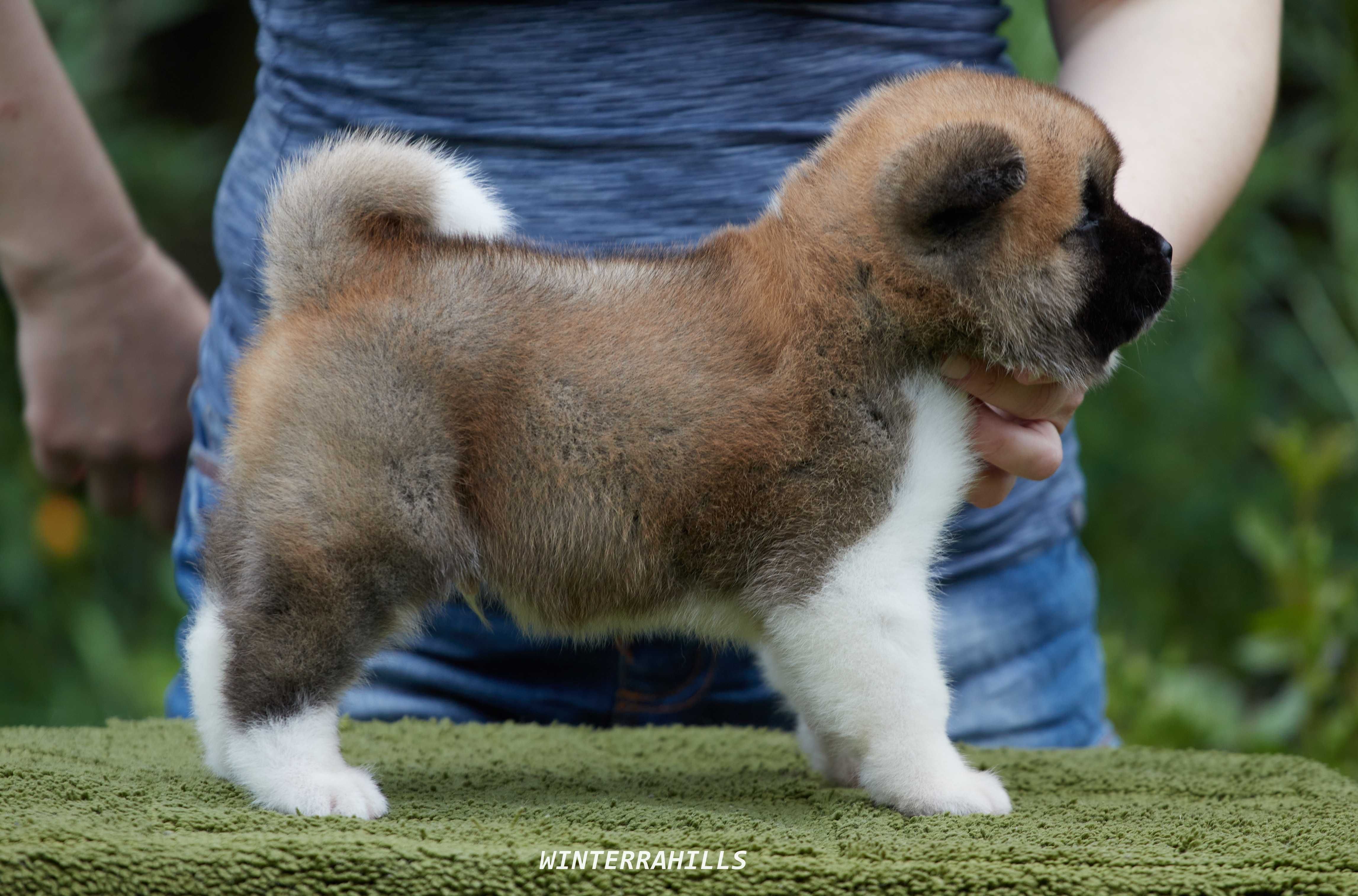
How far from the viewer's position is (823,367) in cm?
188

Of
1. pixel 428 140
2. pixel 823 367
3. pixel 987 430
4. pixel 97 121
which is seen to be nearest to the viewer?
pixel 823 367

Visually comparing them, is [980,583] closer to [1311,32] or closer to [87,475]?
[87,475]

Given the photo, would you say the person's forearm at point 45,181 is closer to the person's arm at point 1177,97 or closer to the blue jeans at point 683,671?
the blue jeans at point 683,671

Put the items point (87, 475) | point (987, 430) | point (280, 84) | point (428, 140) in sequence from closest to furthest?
point (987, 430), point (428, 140), point (280, 84), point (87, 475)

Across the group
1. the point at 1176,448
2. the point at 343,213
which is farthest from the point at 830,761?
the point at 1176,448

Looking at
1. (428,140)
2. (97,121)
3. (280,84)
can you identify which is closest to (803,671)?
(428,140)

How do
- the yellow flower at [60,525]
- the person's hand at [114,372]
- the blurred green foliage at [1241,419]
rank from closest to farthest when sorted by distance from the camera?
1. the person's hand at [114,372]
2. the blurred green foliage at [1241,419]
3. the yellow flower at [60,525]

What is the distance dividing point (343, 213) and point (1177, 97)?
1.58 metres

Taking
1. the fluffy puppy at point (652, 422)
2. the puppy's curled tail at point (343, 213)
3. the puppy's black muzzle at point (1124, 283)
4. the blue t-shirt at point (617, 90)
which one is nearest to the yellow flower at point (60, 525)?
the blue t-shirt at point (617, 90)

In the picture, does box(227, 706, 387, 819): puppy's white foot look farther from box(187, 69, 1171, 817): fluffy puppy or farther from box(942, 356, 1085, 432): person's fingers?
box(942, 356, 1085, 432): person's fingers

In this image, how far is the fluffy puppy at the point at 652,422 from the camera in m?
1.79

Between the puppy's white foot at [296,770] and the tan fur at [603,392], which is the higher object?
the tan fur at [603,392]

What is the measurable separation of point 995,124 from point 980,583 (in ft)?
3.47

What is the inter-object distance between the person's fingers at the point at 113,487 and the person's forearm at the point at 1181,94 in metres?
2.32
